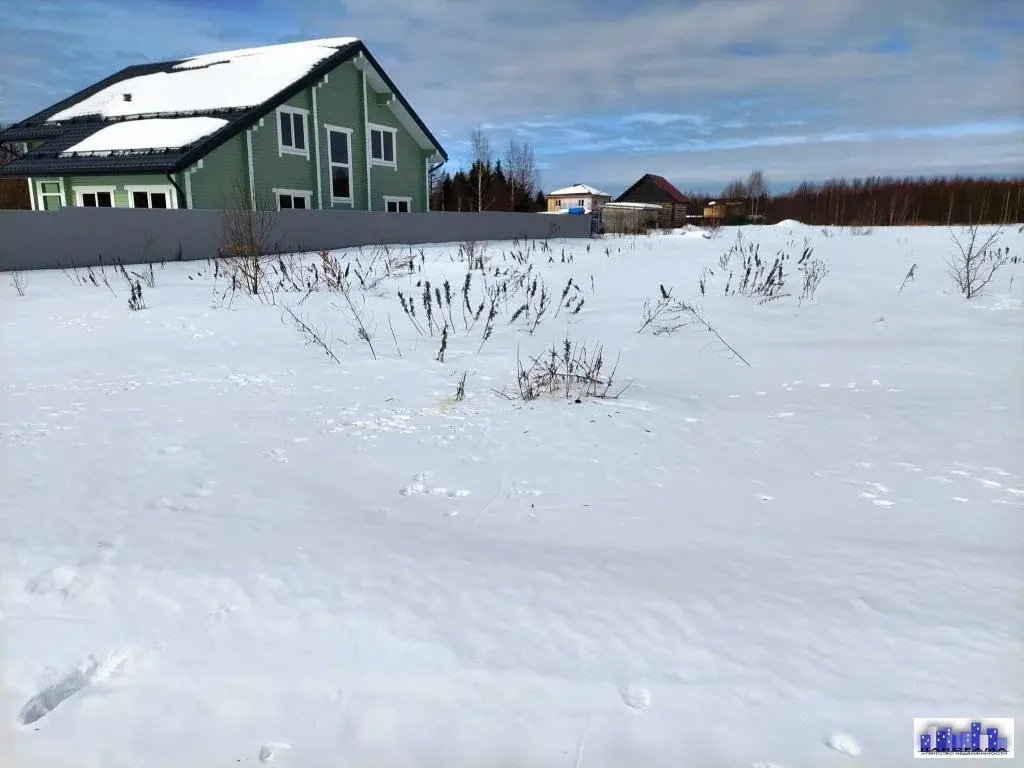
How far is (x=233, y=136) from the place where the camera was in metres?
17.3

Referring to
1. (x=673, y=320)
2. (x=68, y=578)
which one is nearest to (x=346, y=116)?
(x=673, y=320)

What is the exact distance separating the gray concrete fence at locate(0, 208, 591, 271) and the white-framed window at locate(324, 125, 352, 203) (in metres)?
3.51

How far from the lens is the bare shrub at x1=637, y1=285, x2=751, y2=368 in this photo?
6.18 m

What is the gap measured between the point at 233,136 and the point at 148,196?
2.84 metres

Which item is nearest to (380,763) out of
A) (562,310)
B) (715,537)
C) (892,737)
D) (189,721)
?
(189,721)

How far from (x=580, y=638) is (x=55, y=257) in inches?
540

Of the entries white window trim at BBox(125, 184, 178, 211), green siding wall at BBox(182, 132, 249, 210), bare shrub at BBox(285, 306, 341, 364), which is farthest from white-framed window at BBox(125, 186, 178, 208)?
bare shrub at BBox(285, 306, 341, 364)

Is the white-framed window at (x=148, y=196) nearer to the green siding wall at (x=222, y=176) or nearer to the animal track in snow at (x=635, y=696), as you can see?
the green siding wall at (x=222, y=176)

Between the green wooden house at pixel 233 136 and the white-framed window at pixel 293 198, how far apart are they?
38mm

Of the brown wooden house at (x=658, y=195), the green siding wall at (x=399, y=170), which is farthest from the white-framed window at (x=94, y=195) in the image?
the brown wooden house at (x=658, y=195)

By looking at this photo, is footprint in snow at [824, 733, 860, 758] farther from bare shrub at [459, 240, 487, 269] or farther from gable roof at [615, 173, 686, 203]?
gable roof at [615, 173, 686, 203]

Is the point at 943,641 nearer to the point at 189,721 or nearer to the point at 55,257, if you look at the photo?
the point at 189,721

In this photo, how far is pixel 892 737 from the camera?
5.09 feet

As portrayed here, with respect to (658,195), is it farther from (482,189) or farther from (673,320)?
(673,320)
